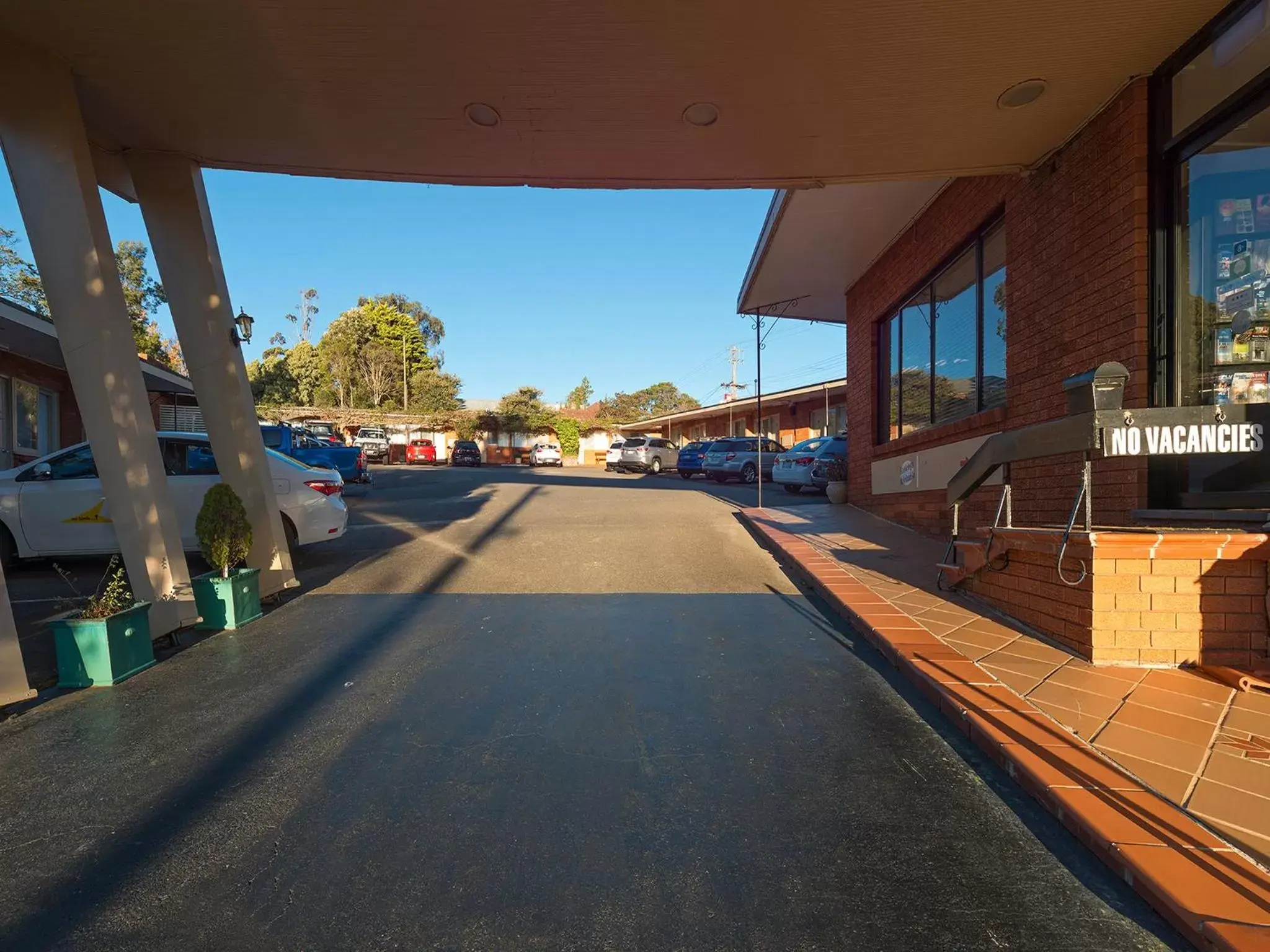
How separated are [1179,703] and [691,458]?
2084 centimetres

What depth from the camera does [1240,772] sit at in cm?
274

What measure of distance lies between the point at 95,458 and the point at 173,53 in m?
2.81

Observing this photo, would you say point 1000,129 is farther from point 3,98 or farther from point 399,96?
point 3,98

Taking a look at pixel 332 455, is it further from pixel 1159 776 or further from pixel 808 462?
pixel 1159 776

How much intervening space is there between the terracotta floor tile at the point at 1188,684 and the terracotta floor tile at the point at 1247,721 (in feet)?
0.34

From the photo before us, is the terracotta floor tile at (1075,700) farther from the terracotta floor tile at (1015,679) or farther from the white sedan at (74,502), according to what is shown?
the white sedan at (74,502)

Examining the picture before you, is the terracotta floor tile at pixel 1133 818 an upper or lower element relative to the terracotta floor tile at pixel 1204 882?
upper

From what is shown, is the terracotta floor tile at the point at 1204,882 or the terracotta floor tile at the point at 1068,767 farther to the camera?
the terracotta floor tile at the point at 1068,767

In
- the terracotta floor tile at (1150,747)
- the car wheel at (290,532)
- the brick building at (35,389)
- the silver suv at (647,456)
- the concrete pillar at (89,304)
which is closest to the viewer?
the terracotta floor tile at (1150,747)

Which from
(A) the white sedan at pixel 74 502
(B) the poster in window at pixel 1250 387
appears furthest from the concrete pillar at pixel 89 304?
(B) the poster in window at pixel 1250 387

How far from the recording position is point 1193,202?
466 cm

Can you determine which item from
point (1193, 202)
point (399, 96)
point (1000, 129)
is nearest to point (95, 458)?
point (399, 96)

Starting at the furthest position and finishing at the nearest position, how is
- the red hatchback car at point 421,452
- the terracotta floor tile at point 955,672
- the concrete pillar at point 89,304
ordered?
1. the red hatchback car at point 421,452
2. the concrete pillar at point 89,304
3. the terracotta floor tile at point 955,672

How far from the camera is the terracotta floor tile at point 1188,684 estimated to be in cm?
353
